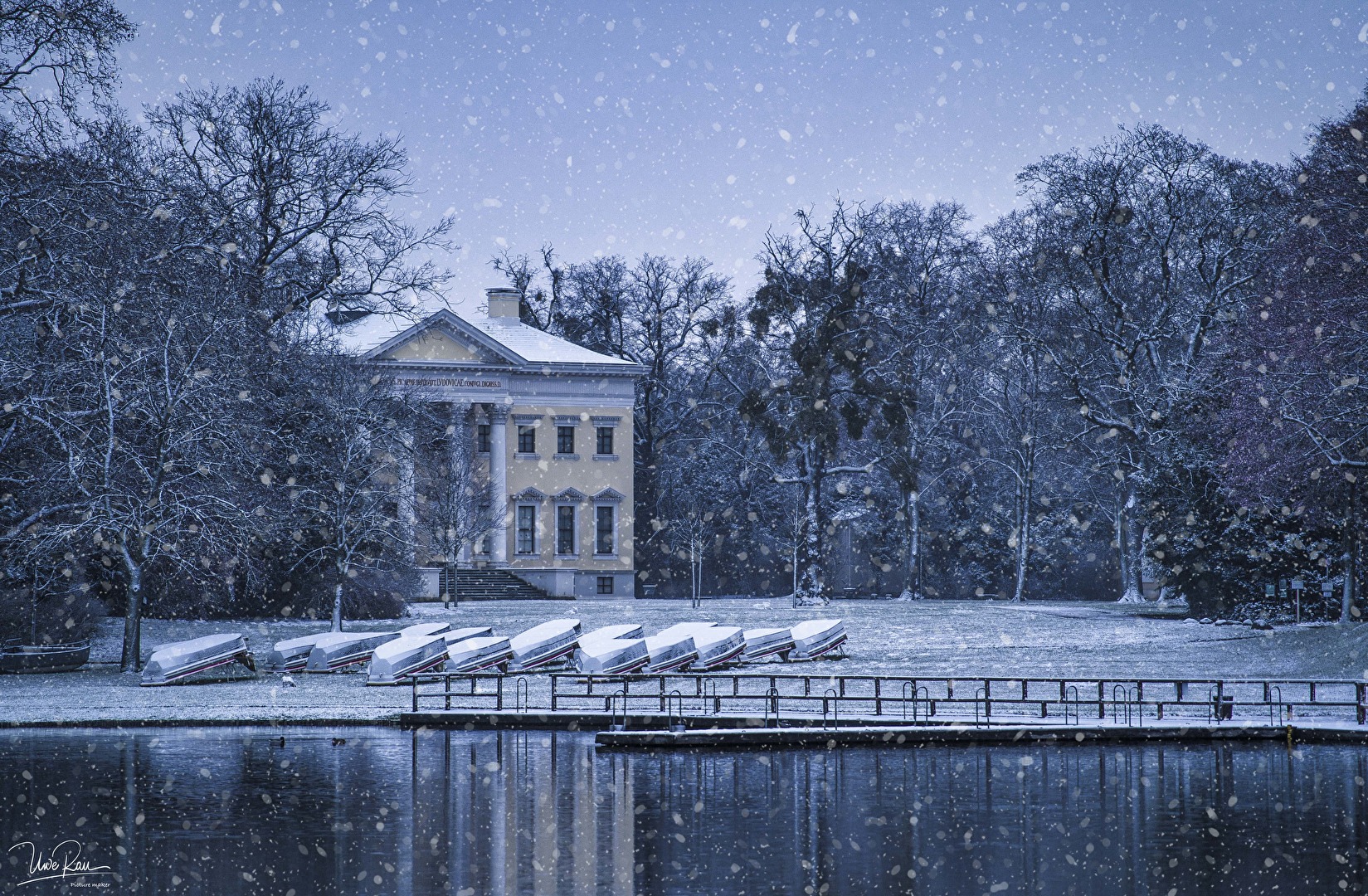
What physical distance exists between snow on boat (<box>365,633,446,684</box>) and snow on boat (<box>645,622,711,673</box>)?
4.89 metres

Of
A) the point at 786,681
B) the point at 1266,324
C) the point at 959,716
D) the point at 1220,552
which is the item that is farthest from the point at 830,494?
the point at 959,716

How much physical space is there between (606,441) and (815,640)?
31.3m

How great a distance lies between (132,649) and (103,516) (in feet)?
10.5

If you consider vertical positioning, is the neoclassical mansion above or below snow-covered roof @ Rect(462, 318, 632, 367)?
below

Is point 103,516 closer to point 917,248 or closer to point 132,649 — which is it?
point 132,649

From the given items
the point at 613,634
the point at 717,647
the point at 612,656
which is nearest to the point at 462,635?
the point at 613,634

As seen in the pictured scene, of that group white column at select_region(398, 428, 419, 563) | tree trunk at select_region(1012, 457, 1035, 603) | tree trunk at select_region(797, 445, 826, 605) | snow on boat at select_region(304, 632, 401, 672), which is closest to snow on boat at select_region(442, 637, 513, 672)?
snow on boat at select_region(304, 632, 401, 672)

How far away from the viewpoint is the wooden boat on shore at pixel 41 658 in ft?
114

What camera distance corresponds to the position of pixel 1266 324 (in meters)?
39.3

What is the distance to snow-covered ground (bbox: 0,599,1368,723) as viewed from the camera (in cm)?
2880

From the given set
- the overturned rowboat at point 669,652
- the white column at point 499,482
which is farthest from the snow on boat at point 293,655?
the white column at point 499,482

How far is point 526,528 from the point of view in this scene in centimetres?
6669

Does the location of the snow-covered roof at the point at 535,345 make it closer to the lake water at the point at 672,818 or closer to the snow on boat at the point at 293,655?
the snow on boat at the point at 293,655

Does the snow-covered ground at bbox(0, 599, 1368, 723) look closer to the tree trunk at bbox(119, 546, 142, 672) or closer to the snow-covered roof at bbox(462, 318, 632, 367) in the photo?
the tree trunk at bbox(119, 546, 142, 672)
